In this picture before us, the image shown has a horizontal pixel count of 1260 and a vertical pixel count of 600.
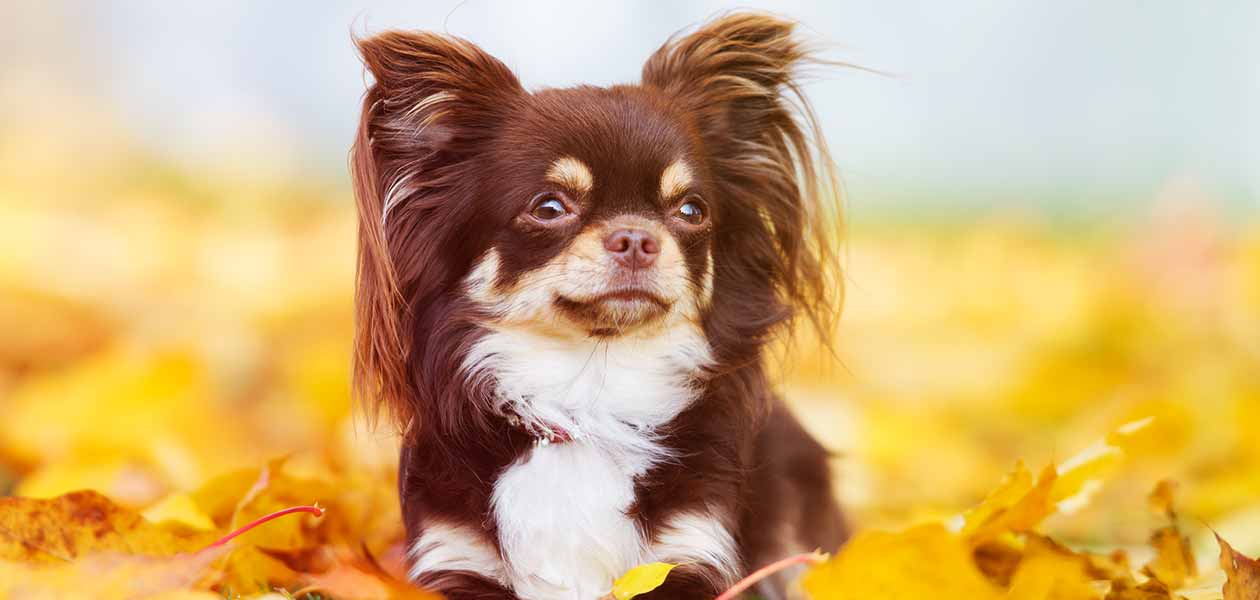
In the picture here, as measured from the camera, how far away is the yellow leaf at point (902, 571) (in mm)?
1527

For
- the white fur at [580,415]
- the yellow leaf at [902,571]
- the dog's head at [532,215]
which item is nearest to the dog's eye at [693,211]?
the dog's head at [532,215]

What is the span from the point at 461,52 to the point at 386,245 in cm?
36

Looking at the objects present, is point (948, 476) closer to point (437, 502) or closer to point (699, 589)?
point (699, 589)

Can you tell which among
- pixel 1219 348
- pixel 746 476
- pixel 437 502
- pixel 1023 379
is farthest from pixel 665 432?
pixel 1219 348

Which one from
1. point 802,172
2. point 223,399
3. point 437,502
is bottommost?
point 223,399

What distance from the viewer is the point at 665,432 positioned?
6.74ft

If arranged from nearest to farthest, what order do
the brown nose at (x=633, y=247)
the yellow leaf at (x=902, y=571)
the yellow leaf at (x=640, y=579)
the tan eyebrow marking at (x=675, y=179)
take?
the yellow leaf at (x=902, y=571) → the yellow leaf at (x=640, y=579) → the brown nose at (x=633, y=247) → the tan eyebrow marking at (x=675, y=179)

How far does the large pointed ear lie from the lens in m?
2.29

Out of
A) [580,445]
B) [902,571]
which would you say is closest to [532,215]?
[580,445]

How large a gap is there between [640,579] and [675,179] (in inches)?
26.2

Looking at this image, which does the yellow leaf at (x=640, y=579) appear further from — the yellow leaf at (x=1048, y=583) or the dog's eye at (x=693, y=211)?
the dog's eye at (x=693, y=211)

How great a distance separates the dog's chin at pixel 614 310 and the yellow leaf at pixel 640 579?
414mm

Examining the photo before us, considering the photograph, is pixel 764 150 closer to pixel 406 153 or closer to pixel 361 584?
pixel 406 153

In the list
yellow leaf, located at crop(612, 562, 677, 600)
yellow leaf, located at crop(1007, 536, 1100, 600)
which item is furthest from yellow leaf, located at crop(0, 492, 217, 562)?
yellow leaf, located at crop(1007, 536, 1100, 600)
